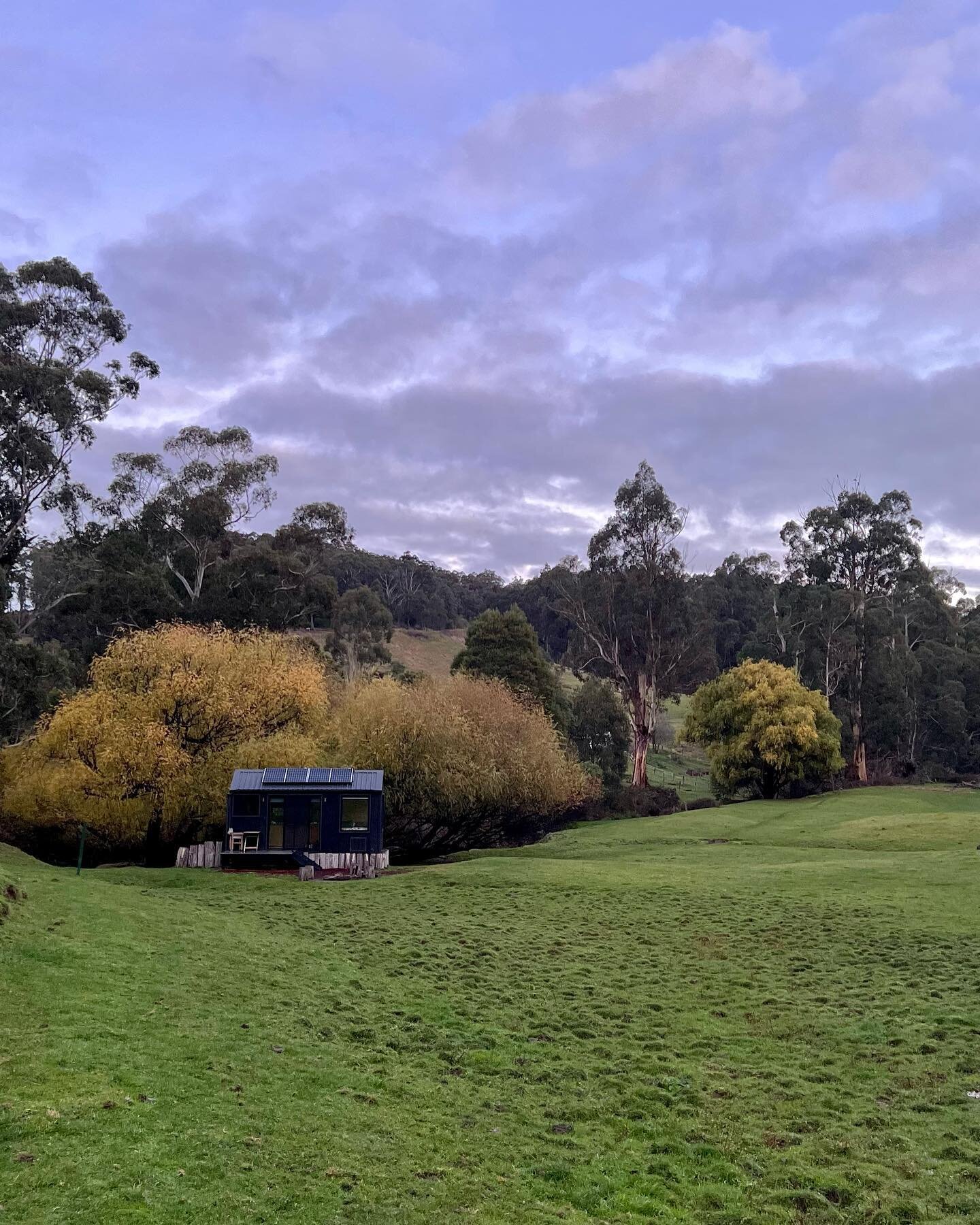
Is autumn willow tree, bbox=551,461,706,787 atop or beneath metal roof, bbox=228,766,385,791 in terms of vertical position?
atop

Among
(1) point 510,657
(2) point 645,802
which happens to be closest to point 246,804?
(1) point 510,657

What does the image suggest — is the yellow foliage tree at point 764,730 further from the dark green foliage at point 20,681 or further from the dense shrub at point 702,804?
the dark green foliage at point 20,681

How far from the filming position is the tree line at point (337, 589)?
45156 mm

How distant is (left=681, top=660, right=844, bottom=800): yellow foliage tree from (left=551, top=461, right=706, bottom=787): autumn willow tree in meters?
4.59

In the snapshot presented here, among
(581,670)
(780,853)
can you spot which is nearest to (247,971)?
(780,853)

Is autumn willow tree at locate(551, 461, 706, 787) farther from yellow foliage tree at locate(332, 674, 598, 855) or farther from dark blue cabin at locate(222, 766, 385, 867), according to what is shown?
dark blue cabin at locate(222, 766, 385, 867)

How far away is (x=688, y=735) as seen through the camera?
214 feet

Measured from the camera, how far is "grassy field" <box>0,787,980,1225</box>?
827cm

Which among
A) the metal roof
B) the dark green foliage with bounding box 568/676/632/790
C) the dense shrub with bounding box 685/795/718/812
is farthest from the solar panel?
the dark green foliage with bounding box 568/676/632/790

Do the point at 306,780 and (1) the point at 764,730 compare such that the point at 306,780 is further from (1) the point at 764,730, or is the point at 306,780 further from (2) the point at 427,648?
(2) the point at 427,648

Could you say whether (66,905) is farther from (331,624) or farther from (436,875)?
(331,624)

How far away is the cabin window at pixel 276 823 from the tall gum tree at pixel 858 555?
56276 mm

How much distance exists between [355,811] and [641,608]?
38.4 metres

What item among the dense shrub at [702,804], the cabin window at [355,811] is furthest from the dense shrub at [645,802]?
the cabin window at [355,811]
